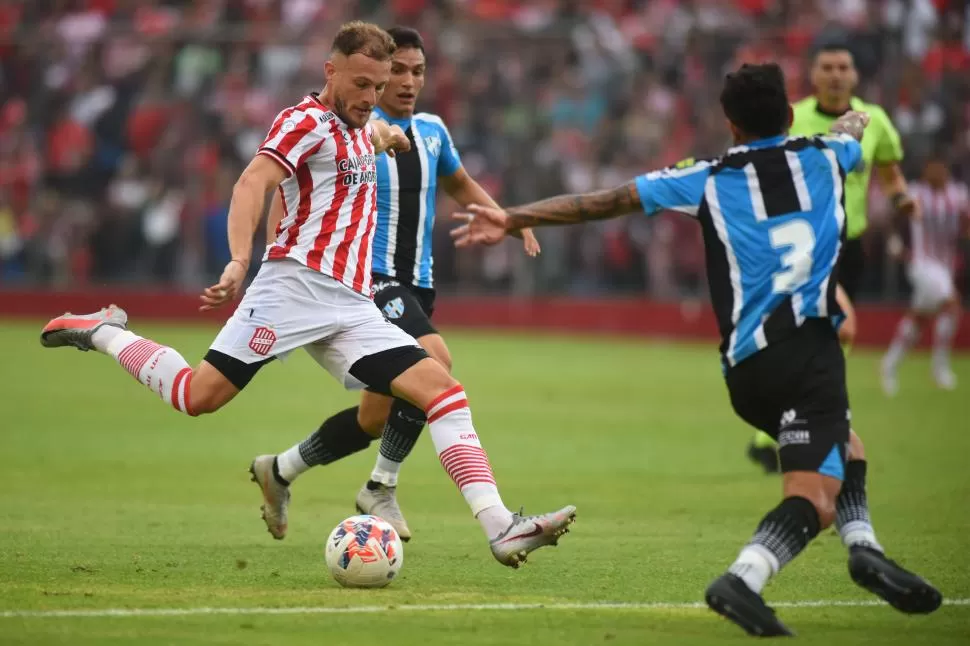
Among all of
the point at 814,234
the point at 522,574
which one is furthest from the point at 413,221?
the point at 814,234

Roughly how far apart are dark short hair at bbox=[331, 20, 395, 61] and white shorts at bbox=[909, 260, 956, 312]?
13447mm

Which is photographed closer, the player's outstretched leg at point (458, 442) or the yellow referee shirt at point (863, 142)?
the player's outstretched leg at point (458, 442)

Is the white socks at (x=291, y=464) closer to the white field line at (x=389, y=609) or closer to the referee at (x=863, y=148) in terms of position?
the white field line at (x=389, y=609)

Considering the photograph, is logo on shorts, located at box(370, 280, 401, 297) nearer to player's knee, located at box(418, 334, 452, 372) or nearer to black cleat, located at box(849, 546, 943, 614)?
player's knee, located at box(418, 334, 452, 372)

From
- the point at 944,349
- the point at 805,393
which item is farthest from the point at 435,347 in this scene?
the point at 944,349

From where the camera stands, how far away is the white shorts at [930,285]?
19.0 metres

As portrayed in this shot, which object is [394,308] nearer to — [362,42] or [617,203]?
[362,42]

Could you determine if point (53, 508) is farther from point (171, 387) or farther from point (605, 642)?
point (605, 642)

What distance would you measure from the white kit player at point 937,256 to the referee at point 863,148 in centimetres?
695

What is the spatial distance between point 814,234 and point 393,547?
242cm

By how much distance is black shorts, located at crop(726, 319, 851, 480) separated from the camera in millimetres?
5879

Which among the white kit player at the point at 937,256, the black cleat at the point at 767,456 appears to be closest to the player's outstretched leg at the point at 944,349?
the white kit player at the point at 937,256

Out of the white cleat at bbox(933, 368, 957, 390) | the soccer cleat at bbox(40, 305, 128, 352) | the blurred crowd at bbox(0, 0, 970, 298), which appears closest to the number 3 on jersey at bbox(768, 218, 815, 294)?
the soccer cleat at bbox(40, 305, 128, 352)

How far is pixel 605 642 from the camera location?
5617 millimetres
